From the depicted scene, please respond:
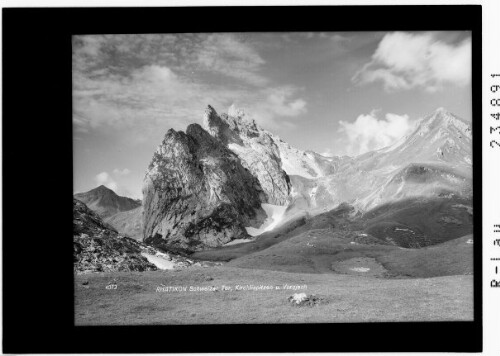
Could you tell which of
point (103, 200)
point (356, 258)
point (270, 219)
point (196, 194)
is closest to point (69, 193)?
point (103, 200)

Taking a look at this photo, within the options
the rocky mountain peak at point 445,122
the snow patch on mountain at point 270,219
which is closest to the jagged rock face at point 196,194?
the snow patch on mountain at point 270,219

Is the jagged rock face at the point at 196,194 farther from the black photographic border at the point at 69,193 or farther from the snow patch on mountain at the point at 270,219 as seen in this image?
the black photographic border at the point at 69,193

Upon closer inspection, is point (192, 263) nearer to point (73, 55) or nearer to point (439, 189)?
point (73, 55)

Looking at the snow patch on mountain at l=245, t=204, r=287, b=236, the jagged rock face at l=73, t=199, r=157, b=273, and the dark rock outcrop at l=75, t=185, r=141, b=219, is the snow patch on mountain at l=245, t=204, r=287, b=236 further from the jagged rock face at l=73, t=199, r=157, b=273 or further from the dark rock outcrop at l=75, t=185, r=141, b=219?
the dark rock outcrop at l=75, t=185, r=141, b=219

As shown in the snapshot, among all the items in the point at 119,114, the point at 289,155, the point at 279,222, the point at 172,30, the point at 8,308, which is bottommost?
the point at 8,308

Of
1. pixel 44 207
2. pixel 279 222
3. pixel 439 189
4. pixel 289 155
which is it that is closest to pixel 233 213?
pixel 279 222
